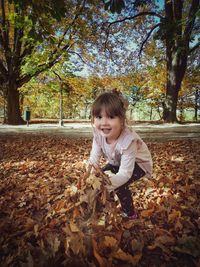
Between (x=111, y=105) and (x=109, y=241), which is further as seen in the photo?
(x=111, y=105)

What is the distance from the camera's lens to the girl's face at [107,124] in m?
2.18

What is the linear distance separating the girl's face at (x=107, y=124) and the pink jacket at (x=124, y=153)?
0.34ft

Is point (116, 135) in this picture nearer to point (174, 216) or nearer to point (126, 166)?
point (126, 166)

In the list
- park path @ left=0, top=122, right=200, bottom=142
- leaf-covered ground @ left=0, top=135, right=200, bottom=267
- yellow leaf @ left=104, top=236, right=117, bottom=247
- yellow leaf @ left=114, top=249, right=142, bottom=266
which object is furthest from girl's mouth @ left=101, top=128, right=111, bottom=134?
park path @ left=0, top=122, right=200, bottom=142

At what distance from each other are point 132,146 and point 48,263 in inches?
45.6

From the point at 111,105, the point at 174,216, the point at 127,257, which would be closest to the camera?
the point at 127,257

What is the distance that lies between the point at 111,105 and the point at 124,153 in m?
0.45

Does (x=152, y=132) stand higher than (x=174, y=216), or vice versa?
(x=152, y=132)

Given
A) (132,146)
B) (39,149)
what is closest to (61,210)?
(132,146)

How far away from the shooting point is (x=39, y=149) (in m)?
6.99

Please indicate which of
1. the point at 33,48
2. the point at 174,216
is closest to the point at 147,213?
the point at 174,216

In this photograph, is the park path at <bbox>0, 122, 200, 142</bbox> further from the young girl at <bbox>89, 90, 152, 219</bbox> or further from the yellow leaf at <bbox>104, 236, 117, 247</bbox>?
the yellow leaf at <bbox>104, 236, 117, 247</bbox>

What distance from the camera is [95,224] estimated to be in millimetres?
2012

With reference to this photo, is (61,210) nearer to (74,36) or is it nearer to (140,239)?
(140,239)
